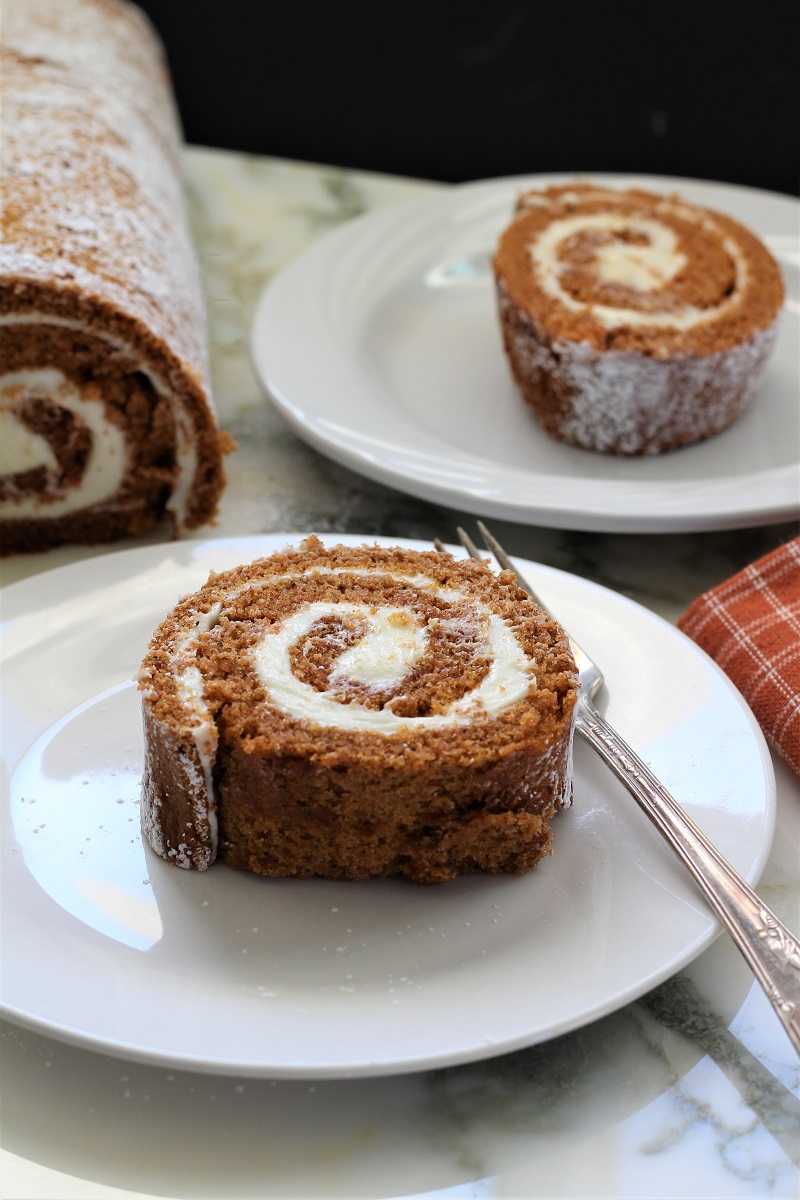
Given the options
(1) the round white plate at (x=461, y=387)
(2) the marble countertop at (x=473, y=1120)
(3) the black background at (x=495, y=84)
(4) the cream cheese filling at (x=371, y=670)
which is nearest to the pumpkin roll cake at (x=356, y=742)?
(4) the cream cheese filling at (x=371, y=670)

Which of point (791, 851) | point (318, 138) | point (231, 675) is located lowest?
point (318, 138)

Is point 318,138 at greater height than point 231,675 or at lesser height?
lesser

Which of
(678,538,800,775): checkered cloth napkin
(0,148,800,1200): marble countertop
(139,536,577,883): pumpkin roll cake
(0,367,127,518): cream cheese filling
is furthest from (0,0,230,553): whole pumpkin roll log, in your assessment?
(0,148,800,1200): marble countertop

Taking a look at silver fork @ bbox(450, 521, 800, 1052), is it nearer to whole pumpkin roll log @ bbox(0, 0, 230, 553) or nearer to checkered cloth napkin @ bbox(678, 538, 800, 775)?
checkered cloth napkin @ bbox(678, 538, 800, 775)

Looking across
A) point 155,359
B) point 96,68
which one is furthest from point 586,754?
point 96,68

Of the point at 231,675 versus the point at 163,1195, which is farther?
the point at 231,675

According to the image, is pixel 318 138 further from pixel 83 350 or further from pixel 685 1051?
pixel 685 1051

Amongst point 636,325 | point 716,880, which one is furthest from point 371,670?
point 636,325
